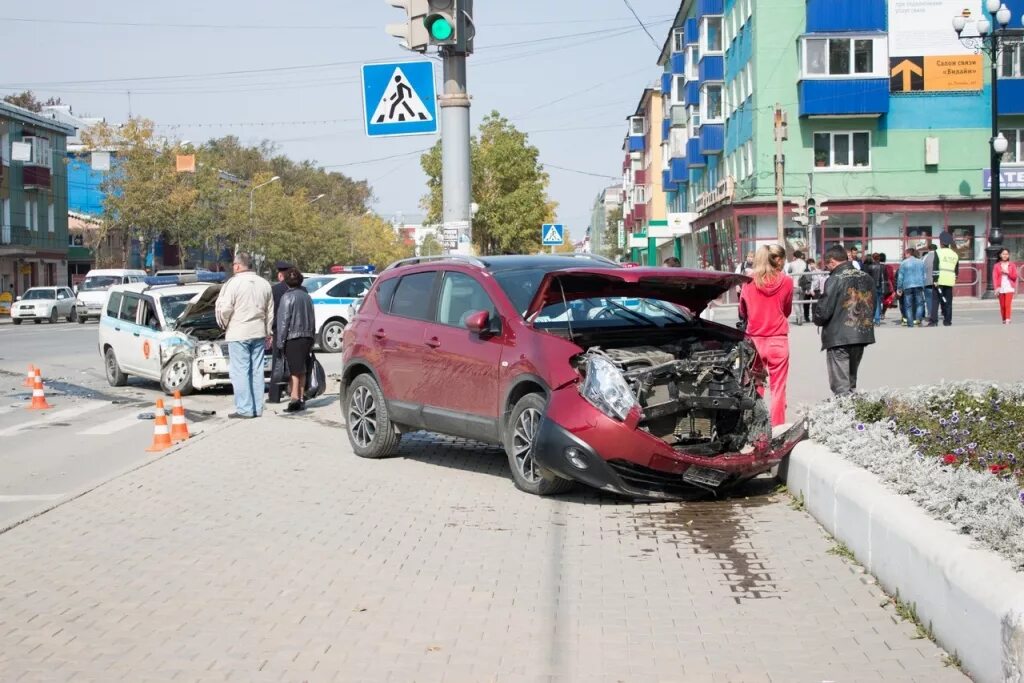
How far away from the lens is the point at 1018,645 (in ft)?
13.9

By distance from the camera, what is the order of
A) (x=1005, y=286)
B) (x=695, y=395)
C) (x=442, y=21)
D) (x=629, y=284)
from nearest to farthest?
(x=695, y=395)
(x=629, y=284)
(x=442, y=21)
(x=1005, y=286)

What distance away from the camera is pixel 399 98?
15.2 metres

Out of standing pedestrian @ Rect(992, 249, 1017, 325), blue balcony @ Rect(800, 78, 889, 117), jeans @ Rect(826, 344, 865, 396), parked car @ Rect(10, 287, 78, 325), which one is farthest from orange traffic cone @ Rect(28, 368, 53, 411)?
parked car @ Rect(10, 287, 78, 325)

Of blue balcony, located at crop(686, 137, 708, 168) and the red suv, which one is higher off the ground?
blue balcony, located at crop(686, 137, 708, 168)

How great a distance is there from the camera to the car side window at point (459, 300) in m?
10.0

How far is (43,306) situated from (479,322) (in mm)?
47148

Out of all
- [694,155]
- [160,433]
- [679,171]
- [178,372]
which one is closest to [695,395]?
[160,433]

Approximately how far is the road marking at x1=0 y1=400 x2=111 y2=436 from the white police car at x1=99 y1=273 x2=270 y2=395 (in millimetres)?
1025

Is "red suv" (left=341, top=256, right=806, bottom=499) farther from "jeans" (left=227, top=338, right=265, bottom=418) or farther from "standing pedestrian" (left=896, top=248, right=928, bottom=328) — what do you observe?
"standing pedestrian" (left=896, top=248, right=928, bottom=328)

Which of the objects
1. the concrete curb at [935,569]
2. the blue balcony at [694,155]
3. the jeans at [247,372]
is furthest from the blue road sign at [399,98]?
the blue balcony at [694,155]

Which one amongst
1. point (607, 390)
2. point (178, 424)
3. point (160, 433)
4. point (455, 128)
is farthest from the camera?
point (455, 128)

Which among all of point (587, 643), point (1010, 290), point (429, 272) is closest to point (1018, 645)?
point (587, 643)

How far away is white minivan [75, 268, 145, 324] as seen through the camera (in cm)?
5350

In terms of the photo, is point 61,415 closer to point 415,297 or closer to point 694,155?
point 415,297
